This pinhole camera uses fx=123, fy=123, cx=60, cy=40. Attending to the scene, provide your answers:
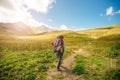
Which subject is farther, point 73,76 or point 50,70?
point 50,70

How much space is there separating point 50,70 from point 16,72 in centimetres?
336

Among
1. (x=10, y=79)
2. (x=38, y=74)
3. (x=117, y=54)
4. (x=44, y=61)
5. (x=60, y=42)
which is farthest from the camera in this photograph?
(x=117, y=54)

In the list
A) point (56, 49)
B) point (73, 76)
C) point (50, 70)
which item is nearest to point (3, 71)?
point (50, 70)

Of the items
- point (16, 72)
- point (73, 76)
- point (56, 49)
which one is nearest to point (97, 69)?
point (73, 76)

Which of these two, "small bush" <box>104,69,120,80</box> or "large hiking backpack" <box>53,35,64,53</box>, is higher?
"large hiking backpack" <box>53,35,64,53</box>

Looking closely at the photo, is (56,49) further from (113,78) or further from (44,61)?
(113,78)

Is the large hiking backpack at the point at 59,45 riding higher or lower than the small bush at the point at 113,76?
higher

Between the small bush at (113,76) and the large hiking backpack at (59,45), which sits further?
the large hiking backpack at (59,45)

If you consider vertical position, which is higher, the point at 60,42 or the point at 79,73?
the point at 60,42

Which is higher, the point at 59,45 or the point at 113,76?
the point at 59,45

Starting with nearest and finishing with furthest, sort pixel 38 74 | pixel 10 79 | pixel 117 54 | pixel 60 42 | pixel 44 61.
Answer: pixel 10 79, pixel 38 74, pixel 60 42, pixel 44 61, pixel 117 54

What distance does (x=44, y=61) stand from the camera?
620 inches

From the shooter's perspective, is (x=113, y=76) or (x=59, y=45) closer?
(x=113, y=76)

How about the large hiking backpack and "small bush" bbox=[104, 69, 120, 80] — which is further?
the large hiking backpack
